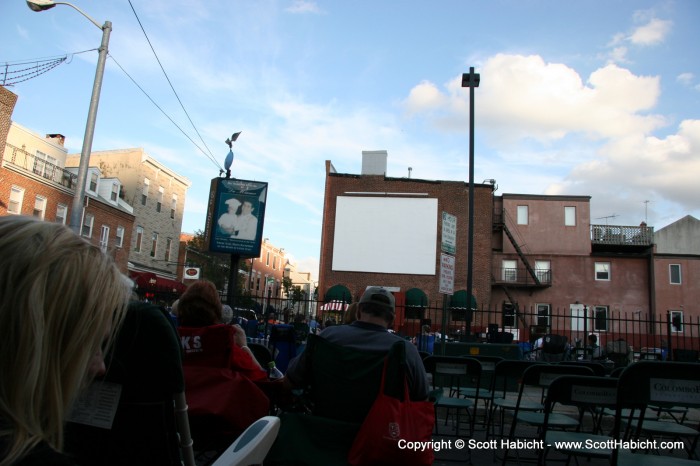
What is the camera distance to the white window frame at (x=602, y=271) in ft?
121

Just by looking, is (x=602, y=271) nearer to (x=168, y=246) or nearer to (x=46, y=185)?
(x=168, y=246)

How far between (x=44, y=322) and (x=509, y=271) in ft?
129

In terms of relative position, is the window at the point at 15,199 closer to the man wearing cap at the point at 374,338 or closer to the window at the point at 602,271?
the man wearing cap at the point at 374,338

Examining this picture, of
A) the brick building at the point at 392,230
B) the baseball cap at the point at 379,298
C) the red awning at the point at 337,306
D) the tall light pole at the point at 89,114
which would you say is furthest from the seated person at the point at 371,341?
the brick building at the point at 392,230

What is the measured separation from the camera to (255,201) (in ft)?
51.1

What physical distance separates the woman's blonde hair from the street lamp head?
43.9 ft

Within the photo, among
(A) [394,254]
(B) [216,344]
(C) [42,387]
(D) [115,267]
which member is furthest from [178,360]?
(A) [394,254]

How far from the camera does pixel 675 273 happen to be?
35688 millimetres

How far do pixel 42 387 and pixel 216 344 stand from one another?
2.44m

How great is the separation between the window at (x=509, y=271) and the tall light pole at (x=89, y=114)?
31747 millimetres

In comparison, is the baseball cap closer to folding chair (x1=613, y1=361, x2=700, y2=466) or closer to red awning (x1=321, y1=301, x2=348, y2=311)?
folding chair (x1=613, y1=361, x2=700, y2=466)

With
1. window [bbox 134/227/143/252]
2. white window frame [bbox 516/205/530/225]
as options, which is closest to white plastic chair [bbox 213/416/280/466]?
window [bbox 134/227/143/252]

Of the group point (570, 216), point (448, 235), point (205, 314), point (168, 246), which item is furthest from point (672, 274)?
point (205, 314)

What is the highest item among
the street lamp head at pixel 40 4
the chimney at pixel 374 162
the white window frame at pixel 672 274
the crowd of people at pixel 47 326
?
the chimney at pixel 374 162
